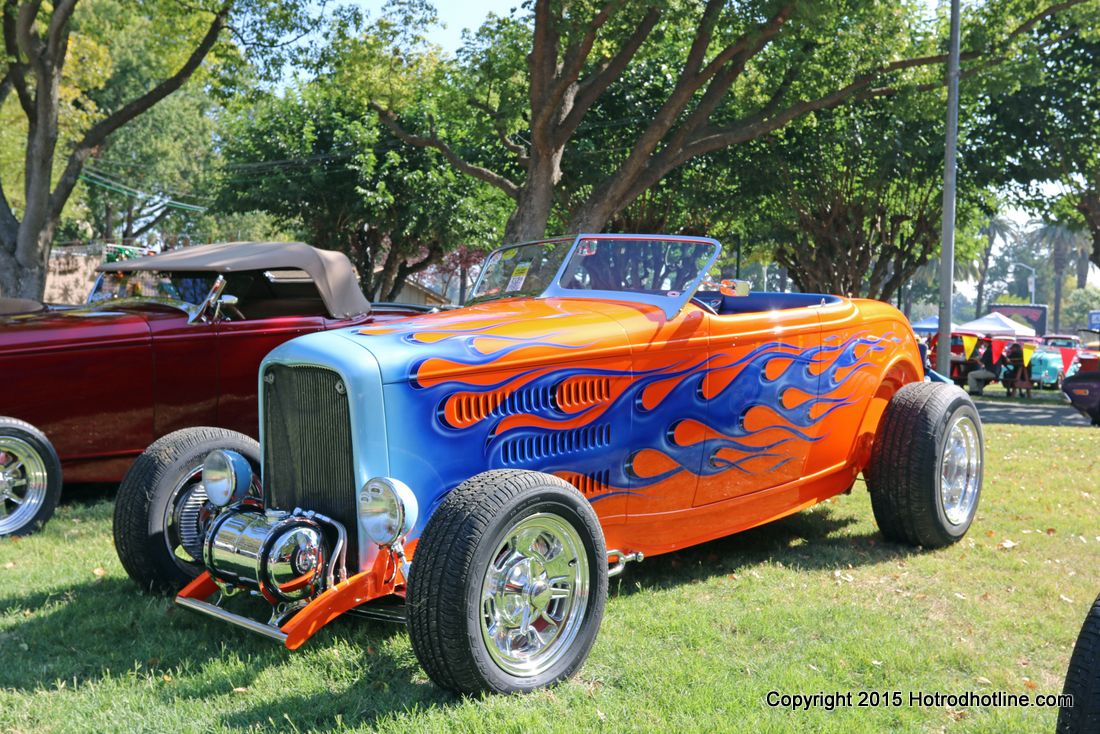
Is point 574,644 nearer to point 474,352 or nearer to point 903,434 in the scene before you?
point 474,352

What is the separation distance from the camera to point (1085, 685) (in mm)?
2553

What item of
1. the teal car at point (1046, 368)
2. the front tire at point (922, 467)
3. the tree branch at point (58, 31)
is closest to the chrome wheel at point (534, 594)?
the front tire at point (922, 467)

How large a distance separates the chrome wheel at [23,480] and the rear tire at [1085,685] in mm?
6048

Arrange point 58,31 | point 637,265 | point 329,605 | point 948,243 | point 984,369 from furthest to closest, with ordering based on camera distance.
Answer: point 984,369
point 948,243
point 58,31
point 637,265
point 329,605

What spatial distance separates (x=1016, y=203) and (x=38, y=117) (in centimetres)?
2056

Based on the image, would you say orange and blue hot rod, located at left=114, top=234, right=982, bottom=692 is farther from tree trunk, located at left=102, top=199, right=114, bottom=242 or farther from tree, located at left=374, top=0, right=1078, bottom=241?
tree trunk, located at left=102, top=199, right=114, bottom=242

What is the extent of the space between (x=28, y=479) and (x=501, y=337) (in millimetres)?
3921

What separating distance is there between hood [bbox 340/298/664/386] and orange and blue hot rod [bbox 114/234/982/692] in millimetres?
13

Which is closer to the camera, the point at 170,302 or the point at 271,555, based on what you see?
the point at 271,555

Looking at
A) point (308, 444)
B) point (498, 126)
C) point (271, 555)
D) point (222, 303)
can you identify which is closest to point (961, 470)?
point (308, 444)

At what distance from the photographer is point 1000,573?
5418mm

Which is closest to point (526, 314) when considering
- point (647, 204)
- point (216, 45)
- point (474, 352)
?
point (474, 352)

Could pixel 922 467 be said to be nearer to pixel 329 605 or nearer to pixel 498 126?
pixel 329 605

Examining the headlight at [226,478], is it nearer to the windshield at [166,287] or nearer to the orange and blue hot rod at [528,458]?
the orange and blue hot rod at [528,458]
